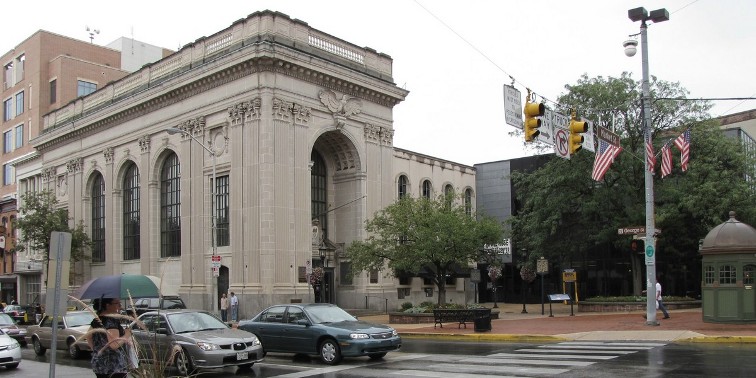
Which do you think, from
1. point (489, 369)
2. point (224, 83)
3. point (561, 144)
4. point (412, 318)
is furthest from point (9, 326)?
point (224, 83)

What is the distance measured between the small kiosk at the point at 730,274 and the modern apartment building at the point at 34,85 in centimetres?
5991

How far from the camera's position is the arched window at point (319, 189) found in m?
46.7

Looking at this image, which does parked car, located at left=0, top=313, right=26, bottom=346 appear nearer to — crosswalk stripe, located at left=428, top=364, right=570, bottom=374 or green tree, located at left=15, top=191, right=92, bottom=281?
crosswalk stripe, located at left=428, top=364, right=570, bottom=374

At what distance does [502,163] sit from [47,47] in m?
47.4

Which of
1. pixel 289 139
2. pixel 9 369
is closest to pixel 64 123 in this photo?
pixel 289 139

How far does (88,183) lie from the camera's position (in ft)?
184

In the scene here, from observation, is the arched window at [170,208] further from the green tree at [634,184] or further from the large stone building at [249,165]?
the green tree at [634,184]

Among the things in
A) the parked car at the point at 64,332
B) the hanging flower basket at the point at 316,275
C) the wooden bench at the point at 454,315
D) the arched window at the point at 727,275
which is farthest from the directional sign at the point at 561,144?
the hanging flower basket at the point at 316,275

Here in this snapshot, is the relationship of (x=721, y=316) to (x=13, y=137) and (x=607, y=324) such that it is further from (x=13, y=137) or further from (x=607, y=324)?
(x=13, y=137)

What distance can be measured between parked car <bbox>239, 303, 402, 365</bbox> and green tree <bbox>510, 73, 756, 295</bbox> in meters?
20.8

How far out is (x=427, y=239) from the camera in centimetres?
3256

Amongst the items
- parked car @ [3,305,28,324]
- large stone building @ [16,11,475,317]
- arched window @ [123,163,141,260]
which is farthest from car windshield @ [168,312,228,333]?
arched window @ [123,163,141,260]

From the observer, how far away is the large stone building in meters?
39.5

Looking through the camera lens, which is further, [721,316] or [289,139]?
[289,139]
